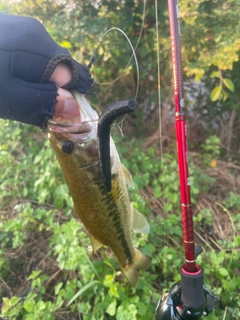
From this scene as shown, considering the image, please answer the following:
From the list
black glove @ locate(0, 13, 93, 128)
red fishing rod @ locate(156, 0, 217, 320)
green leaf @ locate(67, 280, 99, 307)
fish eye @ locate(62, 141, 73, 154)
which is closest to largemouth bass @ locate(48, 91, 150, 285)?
fish eye @ locate(62, 141, 73, 154)

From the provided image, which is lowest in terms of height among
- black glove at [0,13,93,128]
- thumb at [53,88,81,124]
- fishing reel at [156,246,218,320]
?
fishing reel at [156,246,218,320]

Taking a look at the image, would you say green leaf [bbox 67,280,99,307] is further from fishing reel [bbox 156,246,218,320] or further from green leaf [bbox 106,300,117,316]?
fishing reel [bbox 156,246,218,320]

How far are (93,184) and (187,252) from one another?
0.52 metres

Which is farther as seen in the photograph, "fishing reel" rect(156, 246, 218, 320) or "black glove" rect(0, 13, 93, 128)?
"fishing reel" rect(156, 246, 218, 320)

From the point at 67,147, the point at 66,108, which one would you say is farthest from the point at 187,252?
the point at 66,108

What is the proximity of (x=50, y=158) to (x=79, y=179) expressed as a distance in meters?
1.69

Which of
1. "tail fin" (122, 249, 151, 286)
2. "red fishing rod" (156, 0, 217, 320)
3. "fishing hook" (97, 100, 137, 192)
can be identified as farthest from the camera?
"tail fin" (122, 249, 151, 286)

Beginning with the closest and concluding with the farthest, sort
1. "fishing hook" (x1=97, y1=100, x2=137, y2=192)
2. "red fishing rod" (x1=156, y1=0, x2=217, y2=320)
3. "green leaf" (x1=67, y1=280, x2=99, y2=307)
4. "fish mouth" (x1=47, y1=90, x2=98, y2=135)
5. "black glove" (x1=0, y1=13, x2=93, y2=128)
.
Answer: "fishing hook" (x1=97, y1=100, x2=137, y2=192) → "black glove" (x1=0, y1=13, x2=93, y2=128) → "fish mouth" (x1=47, y1=90, x2=98, y2=135) → "red fishing rod" (x1=156, y1=0, x2=217, y2=320) → "green leaf" (x1=67, y1=280, x2=99, y2=307)

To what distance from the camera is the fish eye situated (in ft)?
4.03

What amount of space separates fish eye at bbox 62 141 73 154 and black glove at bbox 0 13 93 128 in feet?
0.39

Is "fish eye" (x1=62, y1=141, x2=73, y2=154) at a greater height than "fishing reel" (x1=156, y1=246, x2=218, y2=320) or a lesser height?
greater

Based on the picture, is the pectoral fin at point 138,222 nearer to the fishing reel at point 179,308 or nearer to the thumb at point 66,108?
the fishing reel at point 179,308

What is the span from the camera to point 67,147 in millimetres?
1233

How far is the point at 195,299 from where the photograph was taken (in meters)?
1.33
